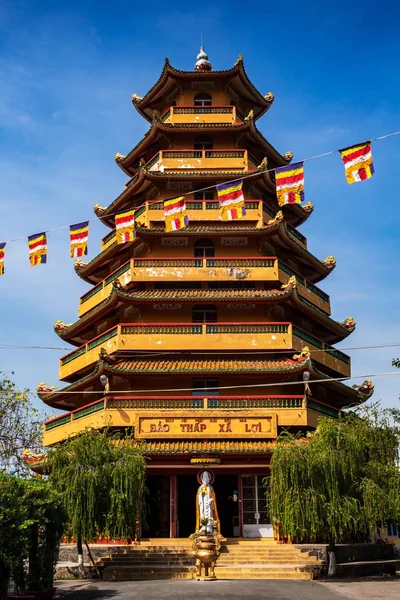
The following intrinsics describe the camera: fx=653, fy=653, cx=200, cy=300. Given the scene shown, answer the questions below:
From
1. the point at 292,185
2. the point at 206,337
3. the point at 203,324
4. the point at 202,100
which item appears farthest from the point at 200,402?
the point at 202,100

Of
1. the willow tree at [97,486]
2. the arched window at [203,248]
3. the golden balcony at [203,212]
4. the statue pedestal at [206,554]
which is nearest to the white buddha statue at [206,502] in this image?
the willow tree at [97,486]

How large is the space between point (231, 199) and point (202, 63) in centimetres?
1718

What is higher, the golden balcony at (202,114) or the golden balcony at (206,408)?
the golden balcony at (202,114)

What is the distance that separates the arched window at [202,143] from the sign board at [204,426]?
14.4 m

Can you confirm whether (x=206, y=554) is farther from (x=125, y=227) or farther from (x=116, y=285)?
(x=116, y=285)

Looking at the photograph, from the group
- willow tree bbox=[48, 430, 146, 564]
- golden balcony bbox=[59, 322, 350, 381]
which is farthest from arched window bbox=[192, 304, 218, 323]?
willow tree bbox=[48, 430, 146, 564]

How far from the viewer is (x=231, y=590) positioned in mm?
15781

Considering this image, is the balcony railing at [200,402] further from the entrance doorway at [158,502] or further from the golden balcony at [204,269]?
the golden balcony at [204,269]

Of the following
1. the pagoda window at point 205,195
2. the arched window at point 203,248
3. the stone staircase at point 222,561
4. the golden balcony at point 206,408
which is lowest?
the stone staircase at point 222,561

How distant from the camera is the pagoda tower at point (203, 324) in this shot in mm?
25219

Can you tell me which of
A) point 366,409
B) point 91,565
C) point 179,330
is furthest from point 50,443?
point 366,409

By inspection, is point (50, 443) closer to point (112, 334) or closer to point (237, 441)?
point (112, 334)

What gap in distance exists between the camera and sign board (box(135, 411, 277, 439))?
25.0m

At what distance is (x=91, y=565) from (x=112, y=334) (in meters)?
10.3
